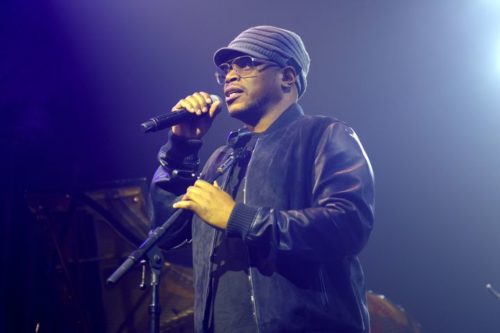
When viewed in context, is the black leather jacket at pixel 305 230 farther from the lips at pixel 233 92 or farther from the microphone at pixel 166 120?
the lips at pixel 233 92

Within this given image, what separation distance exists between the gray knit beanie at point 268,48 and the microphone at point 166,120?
1.63 feet

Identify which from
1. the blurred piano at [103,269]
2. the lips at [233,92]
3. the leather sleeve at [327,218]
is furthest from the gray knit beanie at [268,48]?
the blurred piano at [103,269]

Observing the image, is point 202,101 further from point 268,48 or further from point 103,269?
point 103,269

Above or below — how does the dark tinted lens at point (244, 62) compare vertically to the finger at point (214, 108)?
above

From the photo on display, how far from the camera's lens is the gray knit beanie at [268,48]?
7.46 feet

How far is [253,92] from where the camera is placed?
88.2 inches

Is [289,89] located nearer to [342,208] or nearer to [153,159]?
[342,208]

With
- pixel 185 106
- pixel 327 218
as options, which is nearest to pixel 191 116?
pixel 185 106

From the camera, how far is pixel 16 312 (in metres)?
3.77

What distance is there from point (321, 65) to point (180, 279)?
2661 mm

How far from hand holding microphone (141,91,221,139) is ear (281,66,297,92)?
464mm

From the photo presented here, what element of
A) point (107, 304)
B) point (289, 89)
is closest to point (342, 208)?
point (289, 89)

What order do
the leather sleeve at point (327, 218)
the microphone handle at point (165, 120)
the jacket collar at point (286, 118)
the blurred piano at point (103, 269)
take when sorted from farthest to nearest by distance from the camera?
the blurred piano at point (103, 269)
the jacket collar at point (286, 118)
the microphone handle at point (165, 120)
the leather sleeve at point (327, 218)

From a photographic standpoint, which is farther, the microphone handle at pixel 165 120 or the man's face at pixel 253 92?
the man's face at pixel 253 92
